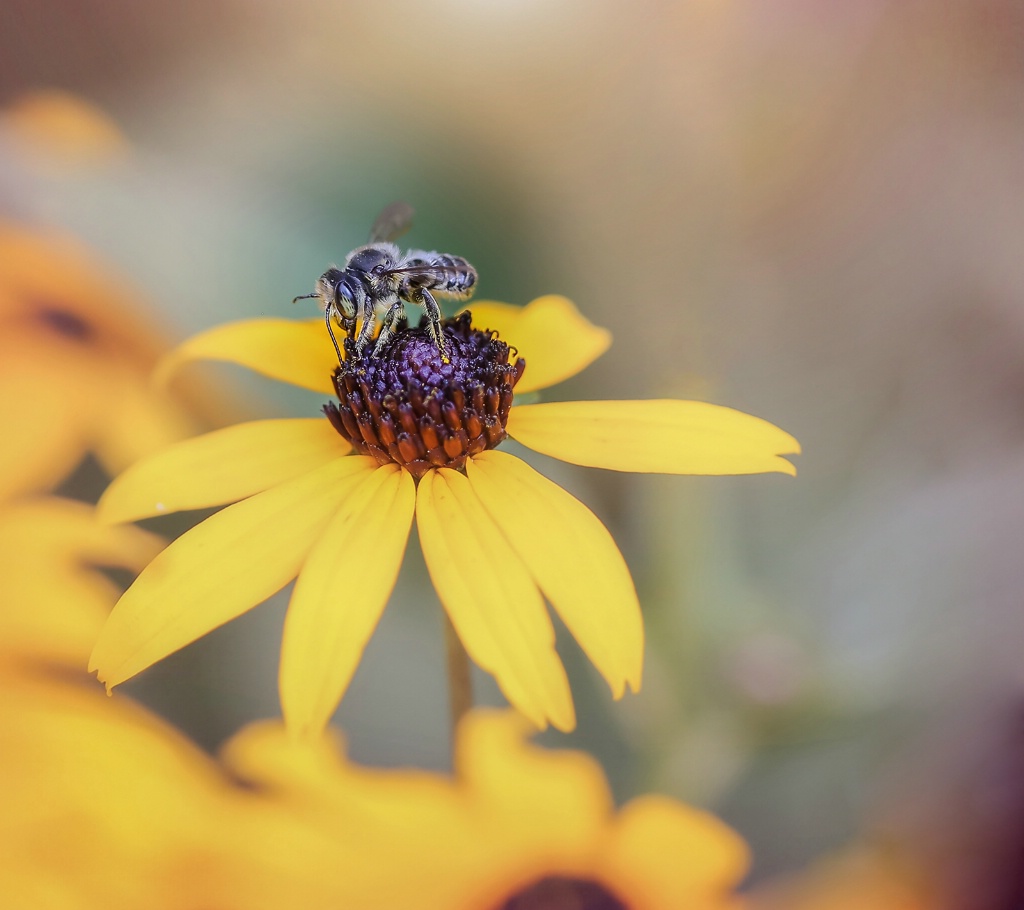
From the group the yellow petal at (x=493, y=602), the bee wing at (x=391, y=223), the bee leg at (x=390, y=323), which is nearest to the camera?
the yellow petal at (x=493, y=602)

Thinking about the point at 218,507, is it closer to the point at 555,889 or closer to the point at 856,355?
the point at 555,889

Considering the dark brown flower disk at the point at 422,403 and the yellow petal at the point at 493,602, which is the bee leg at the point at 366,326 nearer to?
the dark brown flower disk at the point at 422,403

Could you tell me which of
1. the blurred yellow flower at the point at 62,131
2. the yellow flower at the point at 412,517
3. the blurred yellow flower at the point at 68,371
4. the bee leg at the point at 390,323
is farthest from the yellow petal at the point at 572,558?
the blurred yellow flower at the point at 62,131

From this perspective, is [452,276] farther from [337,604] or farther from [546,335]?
[337,604]

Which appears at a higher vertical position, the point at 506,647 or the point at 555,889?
the point at 506,647

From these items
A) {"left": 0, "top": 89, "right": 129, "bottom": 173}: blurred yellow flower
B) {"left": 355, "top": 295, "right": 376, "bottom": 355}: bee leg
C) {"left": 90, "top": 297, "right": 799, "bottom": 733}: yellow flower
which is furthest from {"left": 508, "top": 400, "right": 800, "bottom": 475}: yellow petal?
{"left": 0, "top": 89, "right": 129, "bottom": 173}: blurred yellow flower

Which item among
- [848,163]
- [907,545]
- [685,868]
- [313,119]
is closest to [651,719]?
[685,868]
